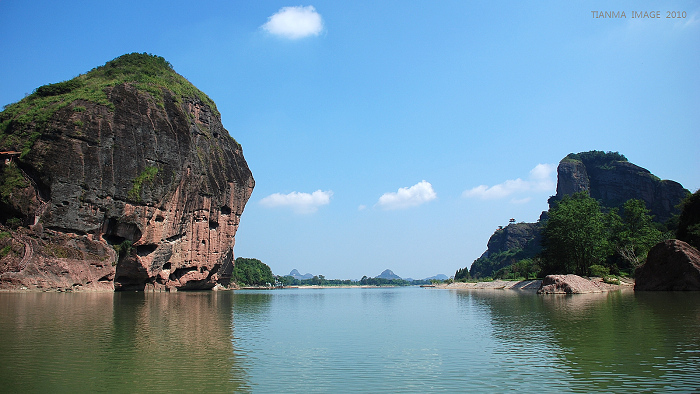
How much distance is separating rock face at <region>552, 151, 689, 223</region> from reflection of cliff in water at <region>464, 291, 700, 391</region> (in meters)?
157

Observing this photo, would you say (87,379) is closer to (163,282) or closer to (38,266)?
(38,266)

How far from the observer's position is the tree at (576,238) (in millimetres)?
61875

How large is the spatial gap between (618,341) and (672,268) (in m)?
31.2

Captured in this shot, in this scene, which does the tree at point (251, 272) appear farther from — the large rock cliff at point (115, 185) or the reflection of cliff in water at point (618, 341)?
the reflection of cliff in water at point (618, 341)

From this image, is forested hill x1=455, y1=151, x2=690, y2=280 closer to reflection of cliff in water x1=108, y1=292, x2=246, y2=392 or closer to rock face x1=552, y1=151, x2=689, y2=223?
rock face x1=552, y1=151, x2=689, y2=223

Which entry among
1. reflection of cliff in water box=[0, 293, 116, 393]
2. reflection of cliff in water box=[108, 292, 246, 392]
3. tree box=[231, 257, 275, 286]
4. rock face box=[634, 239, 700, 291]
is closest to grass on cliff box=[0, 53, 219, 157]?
reflection of cliff in water box=[0, 293, 116, 393]

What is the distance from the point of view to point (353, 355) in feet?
50.2

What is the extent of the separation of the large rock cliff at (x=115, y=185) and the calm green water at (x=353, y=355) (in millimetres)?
27788

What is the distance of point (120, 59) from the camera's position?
74.9 meters

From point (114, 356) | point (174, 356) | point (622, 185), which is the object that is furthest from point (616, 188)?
point (114, 356)

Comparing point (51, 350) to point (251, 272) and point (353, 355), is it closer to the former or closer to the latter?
point (353, 355)

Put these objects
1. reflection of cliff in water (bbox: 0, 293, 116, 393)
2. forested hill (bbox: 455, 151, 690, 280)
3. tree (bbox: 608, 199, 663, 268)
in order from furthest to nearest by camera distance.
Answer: forested hill (bbox: 455, 151, 690, 280) < tree (bbox: 608, 199, 663, 268) < reflection of cliff in water (bbox: 0, 293, 116, 393)

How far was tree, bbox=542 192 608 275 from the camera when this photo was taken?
6188cm

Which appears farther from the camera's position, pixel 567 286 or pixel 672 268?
pixel 567 286
